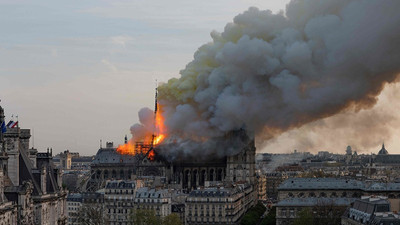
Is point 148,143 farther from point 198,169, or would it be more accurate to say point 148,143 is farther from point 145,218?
point 145,218

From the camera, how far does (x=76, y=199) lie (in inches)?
4382

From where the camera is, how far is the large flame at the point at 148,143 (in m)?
113

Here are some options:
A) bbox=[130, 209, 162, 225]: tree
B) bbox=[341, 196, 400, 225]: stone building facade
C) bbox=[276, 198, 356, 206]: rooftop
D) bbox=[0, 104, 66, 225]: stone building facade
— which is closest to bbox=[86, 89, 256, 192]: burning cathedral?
bbox=[276, 198, 356, 206]: rooftop

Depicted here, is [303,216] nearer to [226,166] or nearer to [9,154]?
[9,154]

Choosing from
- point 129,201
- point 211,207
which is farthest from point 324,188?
point 129,201

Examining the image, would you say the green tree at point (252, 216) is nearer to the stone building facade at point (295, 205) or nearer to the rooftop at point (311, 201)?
the stone building facade at point (295, 205)

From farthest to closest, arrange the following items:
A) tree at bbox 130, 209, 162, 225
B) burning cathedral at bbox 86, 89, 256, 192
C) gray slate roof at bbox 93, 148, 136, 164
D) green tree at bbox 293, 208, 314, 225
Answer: gray slate roof at bbox 93, 148, 136, 164 → burning cathedral at bbox 86, 89, 256, 192 → tree at bbox 130, 209, 162, 225 → green tree at bbox 293, 208, 314, 225

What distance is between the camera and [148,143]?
130125mm

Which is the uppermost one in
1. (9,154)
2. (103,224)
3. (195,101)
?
(195,101)

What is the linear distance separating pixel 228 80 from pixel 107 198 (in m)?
21.5

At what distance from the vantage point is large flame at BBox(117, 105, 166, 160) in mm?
112875

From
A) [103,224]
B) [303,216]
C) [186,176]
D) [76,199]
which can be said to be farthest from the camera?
[186,176]

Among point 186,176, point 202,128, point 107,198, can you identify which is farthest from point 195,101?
point 186,176

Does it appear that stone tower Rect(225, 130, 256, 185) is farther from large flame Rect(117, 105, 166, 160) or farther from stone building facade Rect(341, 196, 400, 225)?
stone building facade Rect(341, 196, 400, 225)
